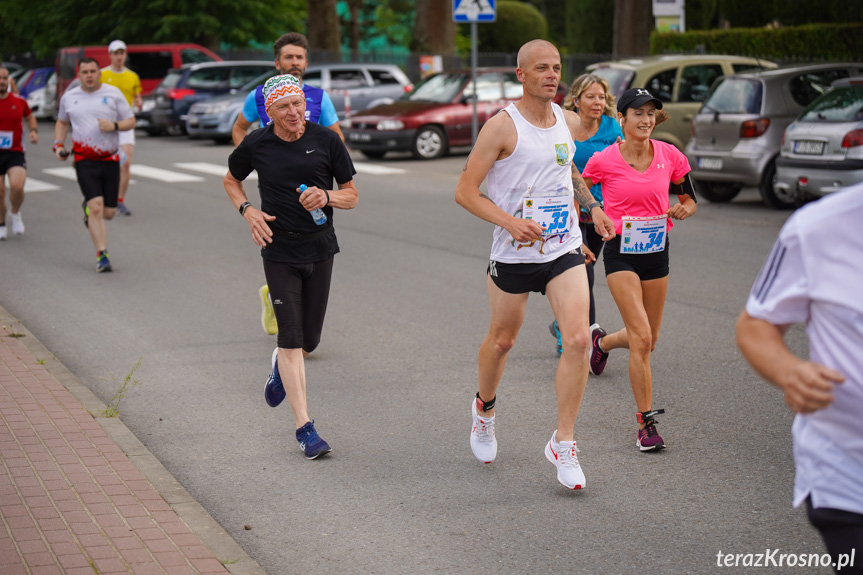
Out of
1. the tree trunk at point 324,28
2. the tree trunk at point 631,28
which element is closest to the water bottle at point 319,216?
the tree trunk at point 631,28

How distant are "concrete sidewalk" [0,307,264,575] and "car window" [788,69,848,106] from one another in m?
11.4

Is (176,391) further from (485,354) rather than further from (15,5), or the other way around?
(15,5)

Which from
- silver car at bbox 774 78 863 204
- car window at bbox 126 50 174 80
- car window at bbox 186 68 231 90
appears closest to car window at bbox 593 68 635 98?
silver car at bbox 774 78 863 204

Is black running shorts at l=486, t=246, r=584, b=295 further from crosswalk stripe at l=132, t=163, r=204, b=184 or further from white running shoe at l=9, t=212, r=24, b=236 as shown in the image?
crosswalk stripe at l=132, t=163, r=204, b=184

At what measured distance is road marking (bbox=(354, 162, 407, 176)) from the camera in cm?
2048

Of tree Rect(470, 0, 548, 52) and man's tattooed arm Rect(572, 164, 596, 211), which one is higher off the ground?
man's tattooed arm Rect(572, 164, 596, 211)

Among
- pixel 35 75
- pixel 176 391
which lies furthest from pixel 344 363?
pixel 35 75

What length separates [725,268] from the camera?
10.8m

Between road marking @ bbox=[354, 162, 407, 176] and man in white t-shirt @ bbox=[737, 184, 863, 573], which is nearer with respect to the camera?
man in white t-shirt @ bbox=[737, 184, 863, 573]

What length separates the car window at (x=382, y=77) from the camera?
29.1m

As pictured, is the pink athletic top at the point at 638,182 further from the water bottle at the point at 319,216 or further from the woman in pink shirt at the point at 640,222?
the water bottle at the point at 319,216

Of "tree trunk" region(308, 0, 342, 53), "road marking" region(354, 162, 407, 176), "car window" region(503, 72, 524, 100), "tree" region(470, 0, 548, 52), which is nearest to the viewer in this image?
"road marking" region(354, 162, 407, 176)

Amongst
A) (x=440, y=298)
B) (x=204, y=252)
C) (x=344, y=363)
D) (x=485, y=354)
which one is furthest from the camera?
(x=204, y=252)

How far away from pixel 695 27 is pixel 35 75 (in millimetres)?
23467
